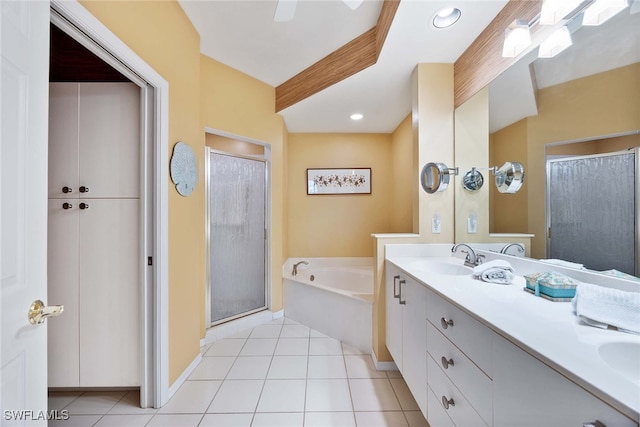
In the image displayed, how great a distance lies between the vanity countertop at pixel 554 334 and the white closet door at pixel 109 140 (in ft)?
6.19

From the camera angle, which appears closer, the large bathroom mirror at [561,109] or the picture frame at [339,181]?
the large bathroom mirror at [561,109]

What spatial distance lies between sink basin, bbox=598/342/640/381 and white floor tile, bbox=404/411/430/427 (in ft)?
3.61

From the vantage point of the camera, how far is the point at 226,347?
85.7 inches

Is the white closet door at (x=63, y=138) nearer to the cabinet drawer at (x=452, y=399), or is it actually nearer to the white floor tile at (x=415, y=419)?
the cabinet drawer at (x=452, y=399)

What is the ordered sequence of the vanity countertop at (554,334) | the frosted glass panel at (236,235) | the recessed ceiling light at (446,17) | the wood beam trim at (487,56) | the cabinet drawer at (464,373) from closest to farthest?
the vanity countertop at (554,334)
the cabinet drawer at (464,373)
the wood beam trim at (487,56)
the recessed ceiling light at (446,17)
the frosted glass panel at (236,235)

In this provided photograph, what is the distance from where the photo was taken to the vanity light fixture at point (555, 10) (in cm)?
103

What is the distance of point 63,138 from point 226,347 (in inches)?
77.5

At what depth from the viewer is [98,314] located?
1.49 metres

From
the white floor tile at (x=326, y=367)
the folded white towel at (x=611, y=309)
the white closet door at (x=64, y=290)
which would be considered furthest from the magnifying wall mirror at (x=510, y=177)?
the white closet door at (x=64, y=290)

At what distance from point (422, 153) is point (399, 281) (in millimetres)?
1031

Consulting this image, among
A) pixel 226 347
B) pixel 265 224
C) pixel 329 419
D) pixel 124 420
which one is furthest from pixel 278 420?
pixel 265 224

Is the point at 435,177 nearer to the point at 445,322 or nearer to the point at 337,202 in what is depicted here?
the point at 445,322

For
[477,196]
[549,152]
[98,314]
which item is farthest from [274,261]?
[549,152]
